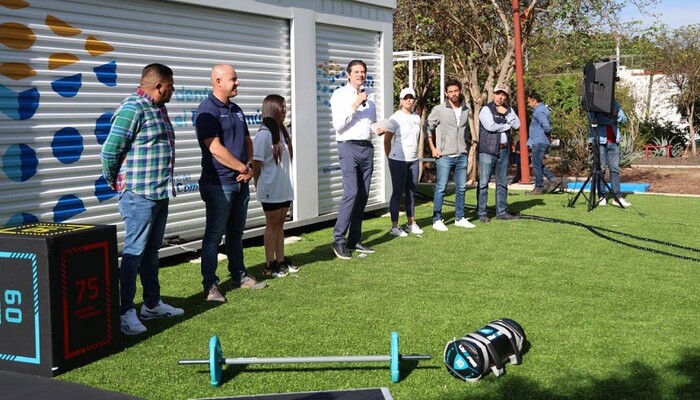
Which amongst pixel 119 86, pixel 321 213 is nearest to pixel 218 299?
pixel 119 86

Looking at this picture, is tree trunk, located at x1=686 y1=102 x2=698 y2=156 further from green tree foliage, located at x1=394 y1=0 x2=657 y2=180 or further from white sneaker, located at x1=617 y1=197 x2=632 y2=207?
white sneaker, located at x1=617 y1=197 x2=632 y2=207

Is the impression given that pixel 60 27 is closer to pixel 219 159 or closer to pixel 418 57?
pixel 219 159

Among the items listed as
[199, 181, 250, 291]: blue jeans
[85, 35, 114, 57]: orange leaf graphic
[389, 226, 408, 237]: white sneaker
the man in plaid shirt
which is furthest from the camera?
[389, 226, 408, 237]: white sneaker

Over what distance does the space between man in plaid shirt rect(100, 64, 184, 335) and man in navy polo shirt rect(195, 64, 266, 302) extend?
2.14ft

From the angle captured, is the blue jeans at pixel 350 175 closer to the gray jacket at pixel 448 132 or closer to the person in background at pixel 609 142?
the gray jacket at pixel 448 132

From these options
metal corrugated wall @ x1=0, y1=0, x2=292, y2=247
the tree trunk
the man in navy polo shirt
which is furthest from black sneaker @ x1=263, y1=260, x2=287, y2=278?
the tree trunk

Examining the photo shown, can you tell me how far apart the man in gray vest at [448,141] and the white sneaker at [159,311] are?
494 cm

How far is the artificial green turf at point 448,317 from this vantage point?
4402mm

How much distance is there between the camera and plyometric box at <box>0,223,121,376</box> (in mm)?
4430

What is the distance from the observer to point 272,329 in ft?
18.1

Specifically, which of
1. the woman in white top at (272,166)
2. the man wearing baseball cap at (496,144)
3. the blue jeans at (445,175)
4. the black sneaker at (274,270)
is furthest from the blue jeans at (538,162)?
the black sneaker at (274,270)

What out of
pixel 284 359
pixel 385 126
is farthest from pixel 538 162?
pixel 284 359

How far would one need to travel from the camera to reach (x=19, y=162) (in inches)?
259

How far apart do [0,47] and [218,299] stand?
8.92 ft
